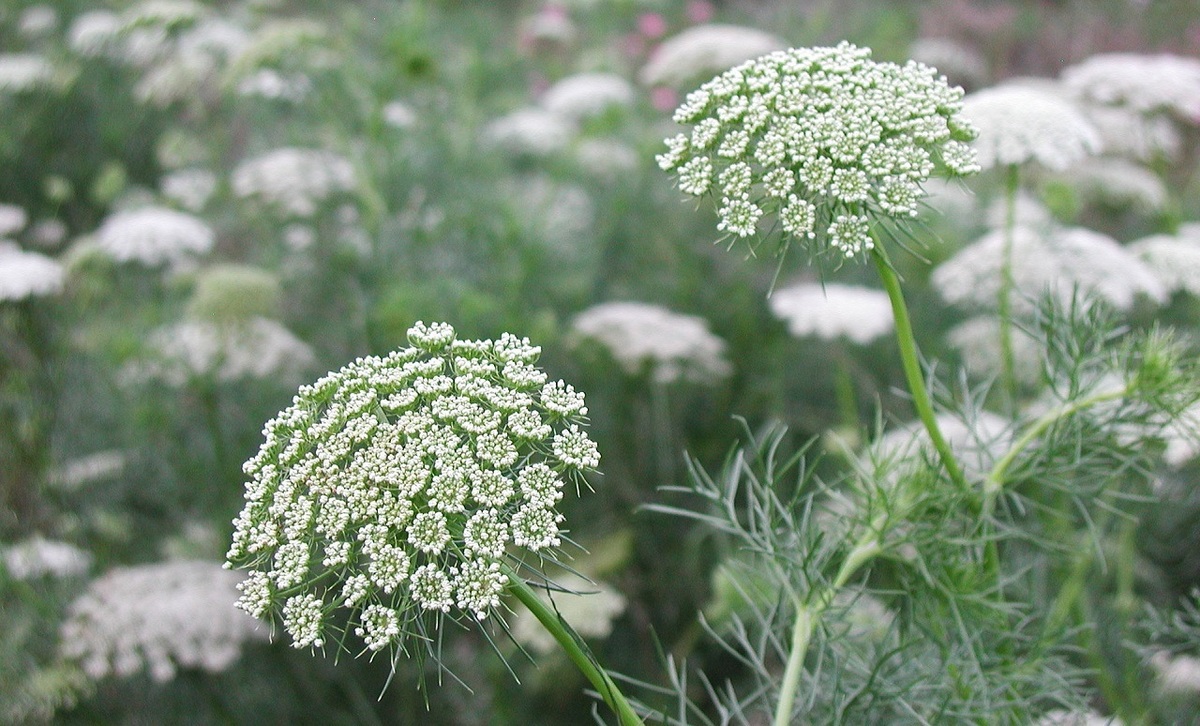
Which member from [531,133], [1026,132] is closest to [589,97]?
[531,133]

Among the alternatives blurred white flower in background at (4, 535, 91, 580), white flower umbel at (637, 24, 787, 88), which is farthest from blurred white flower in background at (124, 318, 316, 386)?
white flower umbel at (637, 24, 787, 88)

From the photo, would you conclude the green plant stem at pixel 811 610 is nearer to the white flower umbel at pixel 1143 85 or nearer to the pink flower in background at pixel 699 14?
the white flower umbel at pixel 1143 85

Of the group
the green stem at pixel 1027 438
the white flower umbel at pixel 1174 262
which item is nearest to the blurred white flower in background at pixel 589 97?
the white flower umbel at pixel 1174 262

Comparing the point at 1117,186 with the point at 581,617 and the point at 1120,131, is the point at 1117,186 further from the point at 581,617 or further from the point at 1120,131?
the point at 581,617

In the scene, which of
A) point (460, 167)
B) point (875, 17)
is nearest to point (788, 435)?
point (460, 167)

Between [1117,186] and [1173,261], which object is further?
[1117,186]

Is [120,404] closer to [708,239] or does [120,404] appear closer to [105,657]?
[105,657]

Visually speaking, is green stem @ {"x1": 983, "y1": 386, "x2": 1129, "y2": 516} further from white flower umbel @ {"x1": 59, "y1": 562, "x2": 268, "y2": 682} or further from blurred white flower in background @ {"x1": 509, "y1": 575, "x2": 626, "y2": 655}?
white flower umbel @ {"x1": 59, "y1": 562, "x2": 268, "y2": 682}
